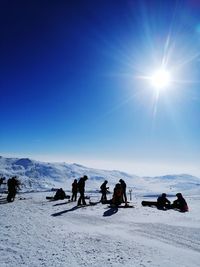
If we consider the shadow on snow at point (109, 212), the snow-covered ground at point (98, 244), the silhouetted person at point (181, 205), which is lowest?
the snow-covered ground at point (98, 244)

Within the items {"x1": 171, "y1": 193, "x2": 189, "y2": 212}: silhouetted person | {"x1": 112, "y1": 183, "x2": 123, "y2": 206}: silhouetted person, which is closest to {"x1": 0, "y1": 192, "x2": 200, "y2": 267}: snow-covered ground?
{"x1": 171, "y1": 193, "x2": 189, "y2": 212}: silhouetted person

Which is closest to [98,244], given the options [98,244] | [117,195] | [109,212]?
[98,244]

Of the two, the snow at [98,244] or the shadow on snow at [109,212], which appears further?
the shadow on snow at [109,212]

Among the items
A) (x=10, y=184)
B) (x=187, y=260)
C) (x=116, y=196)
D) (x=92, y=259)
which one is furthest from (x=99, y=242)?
(x=10, y=184)

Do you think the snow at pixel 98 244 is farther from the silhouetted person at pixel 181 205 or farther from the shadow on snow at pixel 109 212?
the silhouetted person at pixel 181 205

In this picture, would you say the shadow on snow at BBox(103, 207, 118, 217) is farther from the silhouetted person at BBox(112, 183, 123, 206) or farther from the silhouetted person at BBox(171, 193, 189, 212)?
the silhouetted person at BBox(171, 193, 189, 212)

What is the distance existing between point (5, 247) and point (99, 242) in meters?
3.04

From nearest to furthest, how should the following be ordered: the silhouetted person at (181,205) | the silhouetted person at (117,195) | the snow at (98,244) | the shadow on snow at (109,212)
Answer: the snow at (98,244), the shadow on snow at (109,212), the silhouetted person at (181,205), the silhouetted person at (117,195)

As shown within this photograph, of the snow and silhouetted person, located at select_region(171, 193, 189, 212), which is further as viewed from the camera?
silhouetted person, located at select_region(171, 193, 189, 212)

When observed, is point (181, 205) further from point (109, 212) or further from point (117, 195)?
point (109, 212)

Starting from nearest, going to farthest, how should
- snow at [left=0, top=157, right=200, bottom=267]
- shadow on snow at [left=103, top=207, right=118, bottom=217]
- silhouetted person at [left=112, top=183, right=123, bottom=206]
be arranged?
snow at [left=0, top=157, right=200, bottom=267] < shadow on snow at [left=103, top=207, right=118, bottom=217] < silhouetted person at [left=112, top=183, right=123, bottom=206]

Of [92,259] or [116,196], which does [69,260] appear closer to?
[92,259]

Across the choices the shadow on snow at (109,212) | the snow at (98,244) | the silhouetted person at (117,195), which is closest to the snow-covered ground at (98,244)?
the snow at (98,244)

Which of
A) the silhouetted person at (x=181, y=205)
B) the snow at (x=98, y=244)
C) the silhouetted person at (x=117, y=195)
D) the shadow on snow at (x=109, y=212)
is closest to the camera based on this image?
the snow at (x=98, y=244)
